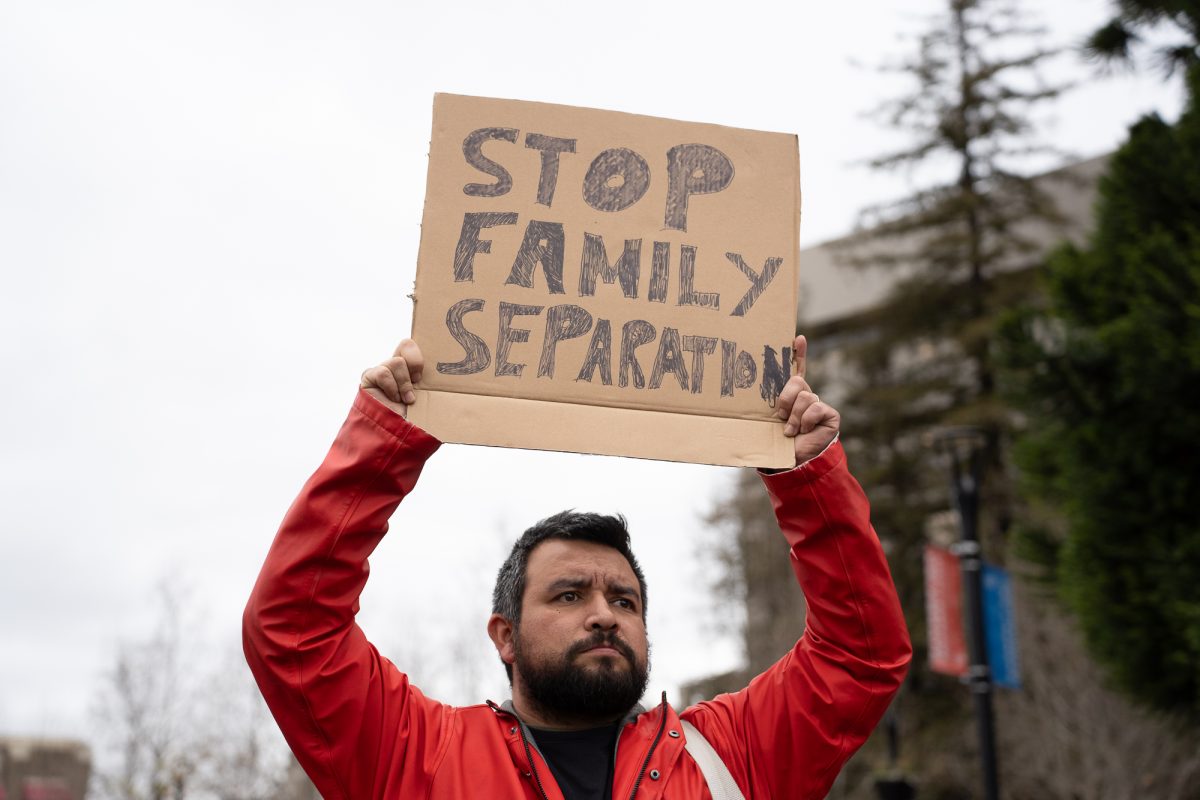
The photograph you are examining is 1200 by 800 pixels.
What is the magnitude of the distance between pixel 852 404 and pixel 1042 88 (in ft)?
23.5

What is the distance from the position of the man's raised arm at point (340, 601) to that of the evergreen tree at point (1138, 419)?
357 inches

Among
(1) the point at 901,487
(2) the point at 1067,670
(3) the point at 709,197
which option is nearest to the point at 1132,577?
(2) the point at 1067,670

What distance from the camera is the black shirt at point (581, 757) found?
302 cm

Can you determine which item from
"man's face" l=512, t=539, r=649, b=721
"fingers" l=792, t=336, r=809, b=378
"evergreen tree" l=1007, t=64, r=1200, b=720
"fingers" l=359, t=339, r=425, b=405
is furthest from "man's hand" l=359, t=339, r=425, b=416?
"evergreen tree" l=1007, t=64, r=1200, b=720

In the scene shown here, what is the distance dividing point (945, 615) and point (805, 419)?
10.2m

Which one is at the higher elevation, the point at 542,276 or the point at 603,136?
the point at 603,136

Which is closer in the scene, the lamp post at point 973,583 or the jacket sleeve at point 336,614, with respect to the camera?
the jacket sleeve at point 336,614

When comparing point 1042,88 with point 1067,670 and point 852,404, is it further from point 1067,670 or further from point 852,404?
point 1067,670

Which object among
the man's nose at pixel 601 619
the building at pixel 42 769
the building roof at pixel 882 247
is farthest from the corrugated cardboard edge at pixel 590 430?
the building at pixel 42 769

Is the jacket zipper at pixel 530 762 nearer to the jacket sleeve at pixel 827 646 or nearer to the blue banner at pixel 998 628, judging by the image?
the jacket sleeve at pixel 827 646

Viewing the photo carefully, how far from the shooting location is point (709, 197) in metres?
3.34

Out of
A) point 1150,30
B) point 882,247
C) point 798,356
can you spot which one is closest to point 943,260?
point 882,247

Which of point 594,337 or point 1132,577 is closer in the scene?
point 594,337

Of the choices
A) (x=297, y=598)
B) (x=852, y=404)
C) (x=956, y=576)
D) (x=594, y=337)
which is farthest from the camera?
(x=852, y=404)
